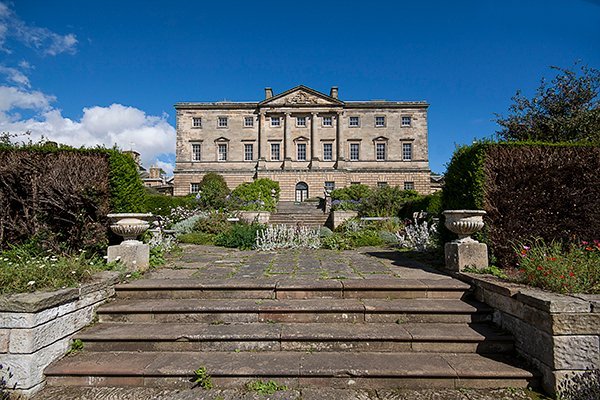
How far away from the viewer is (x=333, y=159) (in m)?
32.9

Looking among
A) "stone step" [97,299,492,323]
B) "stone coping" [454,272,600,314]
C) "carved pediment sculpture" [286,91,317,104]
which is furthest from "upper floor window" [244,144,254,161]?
"stone coping" [454,272,600,314]

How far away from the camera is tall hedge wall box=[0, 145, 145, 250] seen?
16.7 ft

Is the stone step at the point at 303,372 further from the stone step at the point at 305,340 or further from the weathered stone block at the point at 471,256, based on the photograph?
the weathered stone block at the point at 471,256

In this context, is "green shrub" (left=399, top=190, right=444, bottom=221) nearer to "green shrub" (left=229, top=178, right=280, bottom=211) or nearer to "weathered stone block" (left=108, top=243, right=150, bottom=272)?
"green shrub" (left=229, top=178, right=280, bottom=211)

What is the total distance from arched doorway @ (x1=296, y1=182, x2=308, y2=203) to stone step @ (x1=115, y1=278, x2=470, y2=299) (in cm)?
2810

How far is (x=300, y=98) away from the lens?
33125 mm

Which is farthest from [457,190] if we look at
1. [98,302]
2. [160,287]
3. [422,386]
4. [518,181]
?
[98,302]

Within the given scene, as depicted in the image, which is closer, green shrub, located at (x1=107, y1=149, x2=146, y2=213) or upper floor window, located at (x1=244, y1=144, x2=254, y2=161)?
green shrub, located at (x1=107, y1=149, x2=146, y2=213)

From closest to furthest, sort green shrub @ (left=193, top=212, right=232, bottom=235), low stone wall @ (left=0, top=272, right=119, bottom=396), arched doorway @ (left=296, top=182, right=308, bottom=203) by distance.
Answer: low stone wall @ (left=0, top=272, right=119, bottom=396), green shrub @ (left=193, top=212, right=232, bottom=235), arched doorway @ (left=296, top=182, right=308, bottom=203)

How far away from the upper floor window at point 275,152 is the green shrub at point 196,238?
2364 cm

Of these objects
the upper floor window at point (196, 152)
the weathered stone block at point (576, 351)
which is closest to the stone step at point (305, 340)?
the weathered stone block at point (576, 351)

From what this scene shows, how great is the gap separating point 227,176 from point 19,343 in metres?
30.4

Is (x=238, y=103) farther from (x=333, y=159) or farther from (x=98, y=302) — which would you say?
(x=98, y=302)

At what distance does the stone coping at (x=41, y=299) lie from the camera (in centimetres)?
282
